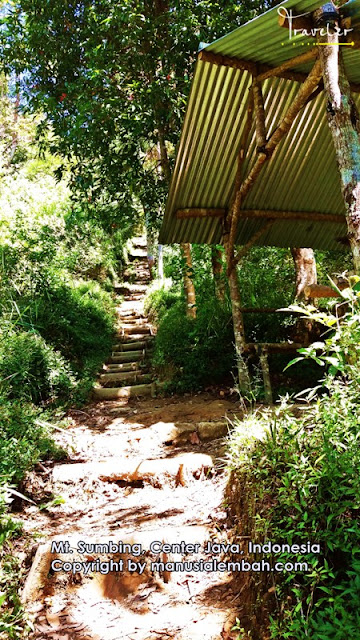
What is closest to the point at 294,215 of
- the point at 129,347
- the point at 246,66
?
the point at 246,66

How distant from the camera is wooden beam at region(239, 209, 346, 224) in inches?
254

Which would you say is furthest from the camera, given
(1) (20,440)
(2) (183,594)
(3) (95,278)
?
(3) (95,278)

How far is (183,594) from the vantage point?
8.96 feet

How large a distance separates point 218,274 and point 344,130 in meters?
5.47

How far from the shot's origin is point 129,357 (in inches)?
365

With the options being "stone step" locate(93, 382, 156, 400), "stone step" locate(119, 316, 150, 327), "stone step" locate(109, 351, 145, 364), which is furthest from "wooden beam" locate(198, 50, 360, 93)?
"stone step" locate(119, 316, 150, 327)

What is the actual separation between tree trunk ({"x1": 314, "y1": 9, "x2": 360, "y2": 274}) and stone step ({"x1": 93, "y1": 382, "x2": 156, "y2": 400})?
16.3ft

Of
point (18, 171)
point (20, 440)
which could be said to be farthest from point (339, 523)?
point (18, 171)

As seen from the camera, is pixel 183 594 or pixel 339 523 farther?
pixel 183 594

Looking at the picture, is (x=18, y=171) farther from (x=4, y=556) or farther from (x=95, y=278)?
(x=4, y=556)

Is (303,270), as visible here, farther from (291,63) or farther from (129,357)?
(291,63)

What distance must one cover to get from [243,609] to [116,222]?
6.76 m

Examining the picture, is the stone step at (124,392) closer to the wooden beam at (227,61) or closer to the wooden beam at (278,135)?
the wooden beam at (278,135)

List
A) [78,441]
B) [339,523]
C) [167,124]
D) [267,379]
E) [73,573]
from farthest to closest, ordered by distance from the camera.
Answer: [167,124] → [267,379] → [78,441] → [73,573] → [339,523]
